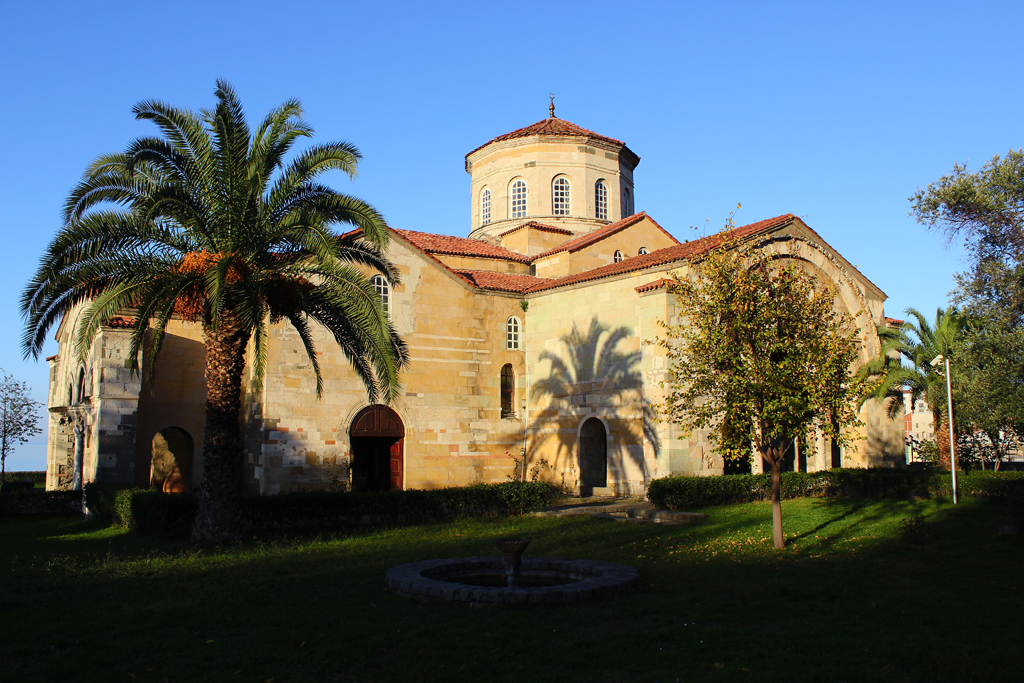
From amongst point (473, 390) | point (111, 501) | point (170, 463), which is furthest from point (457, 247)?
point (111, 501)

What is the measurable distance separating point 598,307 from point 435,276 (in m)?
5.04

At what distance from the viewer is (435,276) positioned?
926 inches

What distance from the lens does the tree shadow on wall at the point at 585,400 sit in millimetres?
21125

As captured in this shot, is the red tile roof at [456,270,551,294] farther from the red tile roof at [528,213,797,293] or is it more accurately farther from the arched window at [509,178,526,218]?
the arched window at [509,178,526,218]

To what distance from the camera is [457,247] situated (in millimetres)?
27109

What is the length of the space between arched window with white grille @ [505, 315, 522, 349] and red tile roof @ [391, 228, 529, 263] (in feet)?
10.2

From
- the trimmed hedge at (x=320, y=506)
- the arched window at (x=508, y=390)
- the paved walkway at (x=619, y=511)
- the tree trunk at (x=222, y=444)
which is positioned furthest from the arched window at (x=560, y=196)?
the tree trunk at (x=222, y=444)

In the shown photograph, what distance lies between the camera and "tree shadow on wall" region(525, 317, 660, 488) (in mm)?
21125

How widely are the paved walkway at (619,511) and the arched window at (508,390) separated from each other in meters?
4.22

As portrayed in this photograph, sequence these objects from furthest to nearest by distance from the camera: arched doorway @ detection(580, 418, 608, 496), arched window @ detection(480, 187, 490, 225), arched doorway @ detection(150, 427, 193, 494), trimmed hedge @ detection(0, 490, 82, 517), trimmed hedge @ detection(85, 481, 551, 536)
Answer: arched window @ detection(480, 187, 490, 225), arched doorway @ detection(150, 427, 193, 494), arched doorway @ detection(580, 418, 608, 496), trimmed hedge @ detection(0, 490, 82, 517), trimmed hedge @ detection(85, 481, 551, 536)

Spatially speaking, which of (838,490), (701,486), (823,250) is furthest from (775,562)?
(823,250)

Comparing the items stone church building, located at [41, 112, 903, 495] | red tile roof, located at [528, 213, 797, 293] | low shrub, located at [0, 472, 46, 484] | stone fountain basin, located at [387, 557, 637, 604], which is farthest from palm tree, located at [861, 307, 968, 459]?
low shrub, located at [0, 472, 46, 484]

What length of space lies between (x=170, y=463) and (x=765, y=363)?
1992 centimetres

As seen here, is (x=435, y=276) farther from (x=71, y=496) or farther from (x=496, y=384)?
(x=71, y=496)
